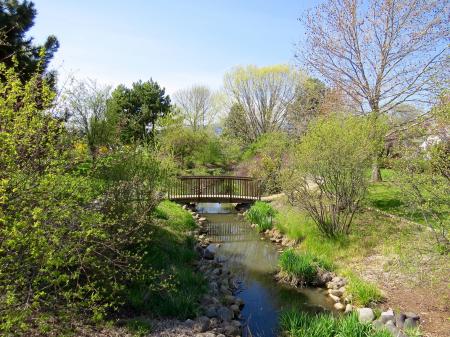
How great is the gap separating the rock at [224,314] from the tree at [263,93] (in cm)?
2470

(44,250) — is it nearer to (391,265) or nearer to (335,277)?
(335,277)

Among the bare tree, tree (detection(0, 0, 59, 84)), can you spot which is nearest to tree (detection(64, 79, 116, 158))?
the bare tree

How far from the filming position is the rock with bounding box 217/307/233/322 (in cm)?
615

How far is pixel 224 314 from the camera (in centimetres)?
625

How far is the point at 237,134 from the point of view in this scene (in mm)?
33156

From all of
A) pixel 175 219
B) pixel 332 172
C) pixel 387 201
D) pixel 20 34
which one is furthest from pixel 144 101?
pixel 332 172

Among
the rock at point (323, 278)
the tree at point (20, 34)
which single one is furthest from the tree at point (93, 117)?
the rock at point (323, 278)

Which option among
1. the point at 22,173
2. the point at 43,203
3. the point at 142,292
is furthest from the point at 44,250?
the point at 142,292

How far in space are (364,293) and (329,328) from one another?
161cm

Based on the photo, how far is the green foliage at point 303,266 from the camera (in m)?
8.05

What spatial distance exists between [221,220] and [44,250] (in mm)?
12349

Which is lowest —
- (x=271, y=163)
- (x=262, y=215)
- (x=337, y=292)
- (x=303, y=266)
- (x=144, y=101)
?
(x=337, y=292)

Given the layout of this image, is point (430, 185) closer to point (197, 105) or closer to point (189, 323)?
point (189, 323)

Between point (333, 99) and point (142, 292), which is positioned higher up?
point (333, 99)
